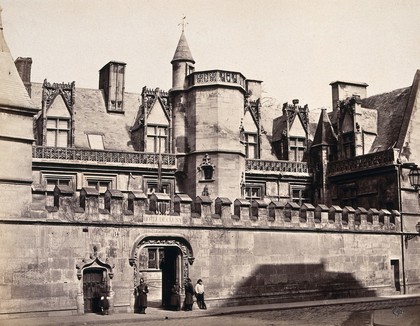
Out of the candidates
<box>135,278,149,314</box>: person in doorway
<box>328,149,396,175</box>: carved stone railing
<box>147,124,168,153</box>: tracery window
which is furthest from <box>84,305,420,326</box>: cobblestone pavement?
<box>147,124,168,153</box>: tracery window

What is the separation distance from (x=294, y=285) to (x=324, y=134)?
36.7 ft

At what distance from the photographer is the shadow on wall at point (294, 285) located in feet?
79.5

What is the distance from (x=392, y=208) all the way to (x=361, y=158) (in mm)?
3094

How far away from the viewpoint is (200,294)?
22.5m

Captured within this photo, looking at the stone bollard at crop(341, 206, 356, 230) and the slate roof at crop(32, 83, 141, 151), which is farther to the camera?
the slate roof at crop(32, 83, 141, 151)

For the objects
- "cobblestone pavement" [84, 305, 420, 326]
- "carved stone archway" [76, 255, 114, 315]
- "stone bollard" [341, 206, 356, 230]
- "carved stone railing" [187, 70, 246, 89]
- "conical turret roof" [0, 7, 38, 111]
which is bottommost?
"cobblestone pavement" [84, 305, 420, 326]

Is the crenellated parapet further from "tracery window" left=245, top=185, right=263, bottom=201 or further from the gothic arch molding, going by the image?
"tracery window" left=245, top=185, right=263, bottom=201

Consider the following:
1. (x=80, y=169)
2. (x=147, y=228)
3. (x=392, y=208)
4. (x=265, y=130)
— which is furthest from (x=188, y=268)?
(x=265, y=130)

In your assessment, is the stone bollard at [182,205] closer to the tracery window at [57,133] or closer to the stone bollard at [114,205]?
the stone bollard at [114,205]

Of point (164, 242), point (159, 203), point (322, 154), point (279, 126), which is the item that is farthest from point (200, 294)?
point (279, 126)

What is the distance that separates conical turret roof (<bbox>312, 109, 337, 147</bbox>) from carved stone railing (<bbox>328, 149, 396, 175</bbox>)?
1285mm

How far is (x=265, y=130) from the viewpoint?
36.1 metres

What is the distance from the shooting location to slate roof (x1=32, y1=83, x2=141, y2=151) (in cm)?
3102

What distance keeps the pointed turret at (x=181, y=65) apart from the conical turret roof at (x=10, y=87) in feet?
40.1
